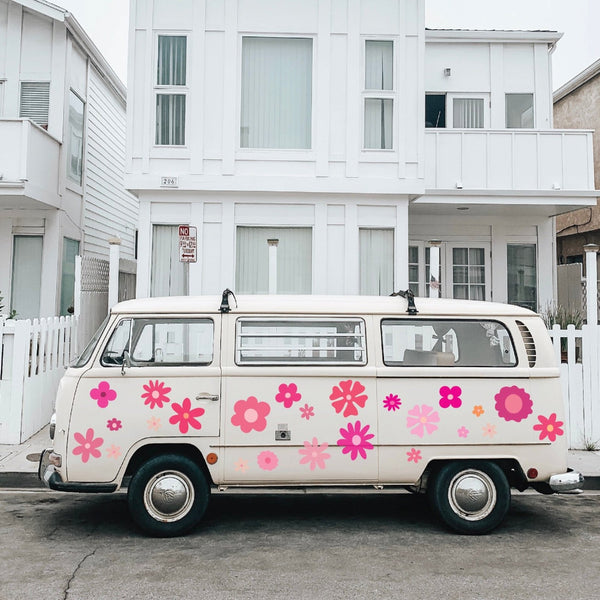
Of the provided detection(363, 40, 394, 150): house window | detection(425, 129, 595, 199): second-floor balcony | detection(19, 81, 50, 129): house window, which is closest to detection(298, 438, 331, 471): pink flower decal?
detection(363, 40, 394, 150): house window

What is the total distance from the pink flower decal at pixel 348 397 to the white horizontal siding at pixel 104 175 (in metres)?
11.0

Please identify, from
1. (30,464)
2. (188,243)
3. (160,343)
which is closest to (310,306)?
(160,343)

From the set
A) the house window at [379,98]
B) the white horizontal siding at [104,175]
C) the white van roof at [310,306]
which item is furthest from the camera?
the white horizontal siding at [104,175]

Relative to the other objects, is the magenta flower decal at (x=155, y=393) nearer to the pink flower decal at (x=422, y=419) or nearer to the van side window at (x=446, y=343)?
the van side window at (x=446, y=343)

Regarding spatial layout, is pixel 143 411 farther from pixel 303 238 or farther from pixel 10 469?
pixel 303 238

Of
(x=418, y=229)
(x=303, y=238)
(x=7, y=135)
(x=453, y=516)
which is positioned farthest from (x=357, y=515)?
(x=7, y=135)

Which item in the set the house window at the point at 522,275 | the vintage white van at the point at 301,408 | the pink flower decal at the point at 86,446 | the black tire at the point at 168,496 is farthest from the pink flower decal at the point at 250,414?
the house window at the point at 522,275

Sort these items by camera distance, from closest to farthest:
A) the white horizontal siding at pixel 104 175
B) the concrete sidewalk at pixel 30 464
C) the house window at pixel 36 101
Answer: the concrete sidewalk at pixel 30 464, the house window at pixel 36 101, the white horizontal siding at pixel 104 175

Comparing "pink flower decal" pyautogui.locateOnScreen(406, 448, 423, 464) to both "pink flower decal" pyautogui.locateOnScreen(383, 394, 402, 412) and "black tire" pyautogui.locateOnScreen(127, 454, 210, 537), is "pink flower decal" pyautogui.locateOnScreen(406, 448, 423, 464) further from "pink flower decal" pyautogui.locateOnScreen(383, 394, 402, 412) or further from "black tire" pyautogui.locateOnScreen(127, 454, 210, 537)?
"black tire" pyautogui.locateOnScreen(127, 454, 210, 537)

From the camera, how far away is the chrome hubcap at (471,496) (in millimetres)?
5449

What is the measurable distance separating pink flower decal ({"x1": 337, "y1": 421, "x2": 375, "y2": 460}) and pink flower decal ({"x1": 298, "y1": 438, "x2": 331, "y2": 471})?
0.15 metres

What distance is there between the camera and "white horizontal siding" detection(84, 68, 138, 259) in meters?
15.0

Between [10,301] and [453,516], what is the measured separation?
34.8 ft

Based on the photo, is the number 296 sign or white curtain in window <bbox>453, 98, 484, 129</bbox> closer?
the number 296 sign
